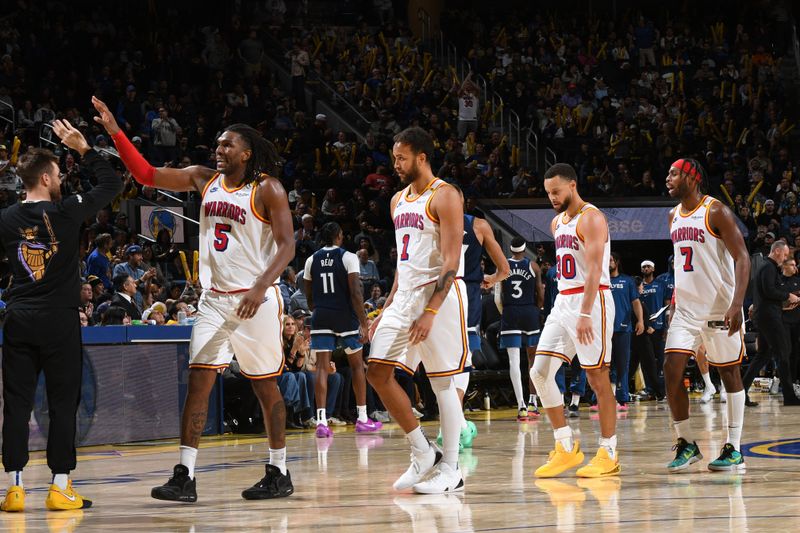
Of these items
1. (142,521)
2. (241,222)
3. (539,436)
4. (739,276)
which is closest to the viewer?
(142,521)

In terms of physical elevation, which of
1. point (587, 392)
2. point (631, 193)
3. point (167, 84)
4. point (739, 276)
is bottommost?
point (587, 392)

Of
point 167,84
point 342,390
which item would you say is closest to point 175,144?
point 167,84

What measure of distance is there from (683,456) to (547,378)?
1.08 metres

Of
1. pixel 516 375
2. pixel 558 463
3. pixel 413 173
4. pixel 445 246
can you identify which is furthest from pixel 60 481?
pixel 516 375

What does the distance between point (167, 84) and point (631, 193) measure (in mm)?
9794

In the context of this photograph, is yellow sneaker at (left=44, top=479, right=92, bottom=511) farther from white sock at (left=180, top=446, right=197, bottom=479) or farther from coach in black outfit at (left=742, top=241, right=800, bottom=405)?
coach in black outfit at (left=742, top=241, right=800, bottom=405)

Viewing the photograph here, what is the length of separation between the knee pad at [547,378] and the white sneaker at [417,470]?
117cm

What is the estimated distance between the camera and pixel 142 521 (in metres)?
5.77

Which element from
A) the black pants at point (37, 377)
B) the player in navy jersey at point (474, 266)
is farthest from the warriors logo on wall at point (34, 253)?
the player in navy jersey at point (474, 266)

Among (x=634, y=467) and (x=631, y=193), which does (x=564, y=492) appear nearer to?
(x=634, y=467)

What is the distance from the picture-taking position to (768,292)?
45.6ft

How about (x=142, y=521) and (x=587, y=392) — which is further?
(x=587, y=392)


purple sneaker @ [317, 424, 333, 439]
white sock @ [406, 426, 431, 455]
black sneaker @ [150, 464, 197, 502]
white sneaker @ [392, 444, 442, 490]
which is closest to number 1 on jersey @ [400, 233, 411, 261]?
white sock @ [406, 426, 431, 455]

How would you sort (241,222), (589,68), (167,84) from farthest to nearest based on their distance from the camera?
(589,68)
(167,84)
(241,222)
